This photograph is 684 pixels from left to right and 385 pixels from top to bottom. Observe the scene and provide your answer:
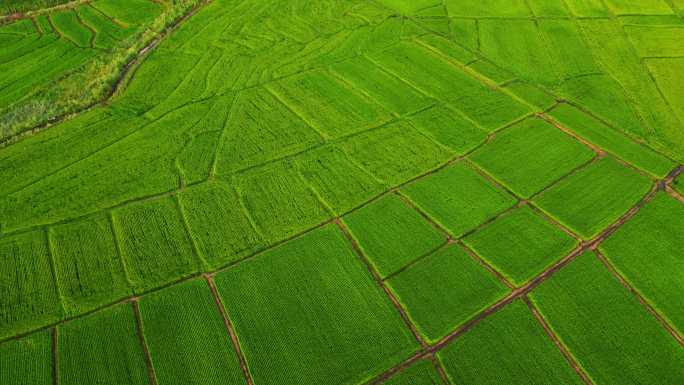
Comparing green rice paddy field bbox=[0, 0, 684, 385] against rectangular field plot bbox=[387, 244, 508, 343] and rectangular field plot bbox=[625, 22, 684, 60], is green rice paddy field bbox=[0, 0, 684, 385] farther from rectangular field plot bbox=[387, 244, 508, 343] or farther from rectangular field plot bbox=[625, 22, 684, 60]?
rectangular field plot bbox=[625, 22, 684, 60]

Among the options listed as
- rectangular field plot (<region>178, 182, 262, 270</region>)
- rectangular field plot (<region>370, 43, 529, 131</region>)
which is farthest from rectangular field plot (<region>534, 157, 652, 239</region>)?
rectangular field plot (<region>178, 182, 262, 270</region>)

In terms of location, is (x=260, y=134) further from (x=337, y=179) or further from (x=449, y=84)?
(x=449, y=84)

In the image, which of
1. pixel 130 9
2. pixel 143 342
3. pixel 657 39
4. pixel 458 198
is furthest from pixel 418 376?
pixel 130 9

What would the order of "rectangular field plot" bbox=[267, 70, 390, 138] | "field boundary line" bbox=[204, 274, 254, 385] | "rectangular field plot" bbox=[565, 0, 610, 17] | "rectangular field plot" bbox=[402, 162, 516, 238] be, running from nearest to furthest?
"field boundary line" bbox=[204, 274, 254, 385], "rectangular field plot" bbox=[402, 162, 516, 238], "rectangular field plot" bbox=[267, 70, 390, 138], "rectangular field plot" bbox=[565, 0, 610, 17]

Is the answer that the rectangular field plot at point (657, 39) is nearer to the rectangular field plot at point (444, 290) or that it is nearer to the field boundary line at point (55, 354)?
the rectangular field plot at point (444, 290)

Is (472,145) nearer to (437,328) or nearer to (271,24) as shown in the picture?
(437,328)

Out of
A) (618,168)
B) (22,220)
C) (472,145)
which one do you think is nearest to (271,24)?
(472,145)

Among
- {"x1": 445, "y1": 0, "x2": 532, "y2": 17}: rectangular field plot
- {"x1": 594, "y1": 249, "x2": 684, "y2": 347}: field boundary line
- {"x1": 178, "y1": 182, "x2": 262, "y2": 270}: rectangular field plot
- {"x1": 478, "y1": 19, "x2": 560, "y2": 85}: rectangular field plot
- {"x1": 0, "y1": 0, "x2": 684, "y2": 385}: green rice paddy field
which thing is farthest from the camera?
{"x1": 445, "y1": 0, "x2": 532, "y2": 17}: rectangular field plot

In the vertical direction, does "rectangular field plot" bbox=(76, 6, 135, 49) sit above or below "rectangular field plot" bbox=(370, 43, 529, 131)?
below
